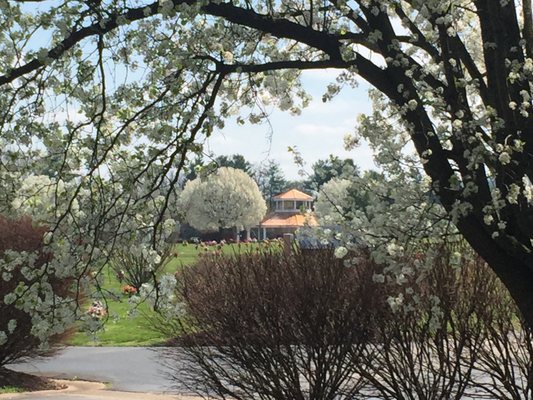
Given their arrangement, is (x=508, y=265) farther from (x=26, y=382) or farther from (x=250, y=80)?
(x=26, y=382)

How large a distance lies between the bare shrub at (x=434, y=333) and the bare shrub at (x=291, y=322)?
0.26 meters

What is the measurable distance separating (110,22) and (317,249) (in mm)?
3981

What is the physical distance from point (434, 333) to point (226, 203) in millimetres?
61338

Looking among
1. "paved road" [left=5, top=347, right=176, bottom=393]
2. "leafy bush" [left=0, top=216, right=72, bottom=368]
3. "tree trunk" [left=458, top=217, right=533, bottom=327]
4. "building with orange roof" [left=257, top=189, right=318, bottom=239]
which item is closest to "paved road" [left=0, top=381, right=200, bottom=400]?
"paved road" [left=5, top=347, right=176, bottom=393]

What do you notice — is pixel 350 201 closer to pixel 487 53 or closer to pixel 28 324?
pixel 487 53

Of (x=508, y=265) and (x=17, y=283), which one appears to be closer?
(x=508, y=265)

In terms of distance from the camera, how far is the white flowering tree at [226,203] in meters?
67.2

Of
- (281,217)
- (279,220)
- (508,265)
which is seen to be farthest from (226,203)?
(508,265)

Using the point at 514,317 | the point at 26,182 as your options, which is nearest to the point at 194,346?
the point at 26,182

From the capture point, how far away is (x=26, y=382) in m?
13.9

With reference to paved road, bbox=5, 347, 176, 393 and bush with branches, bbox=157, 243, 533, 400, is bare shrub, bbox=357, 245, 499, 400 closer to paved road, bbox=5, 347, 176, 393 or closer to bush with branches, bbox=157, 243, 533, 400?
bush with branches, bbox=157, 243, 533, 400

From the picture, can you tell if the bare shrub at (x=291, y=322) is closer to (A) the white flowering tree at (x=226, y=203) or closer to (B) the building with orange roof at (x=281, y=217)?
(A) the white flowering tree at (x=226, y=203)

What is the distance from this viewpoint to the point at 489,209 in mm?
4859

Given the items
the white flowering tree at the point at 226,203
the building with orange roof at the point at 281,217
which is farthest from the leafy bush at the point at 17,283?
the building with orange roof at the point at 281,217
